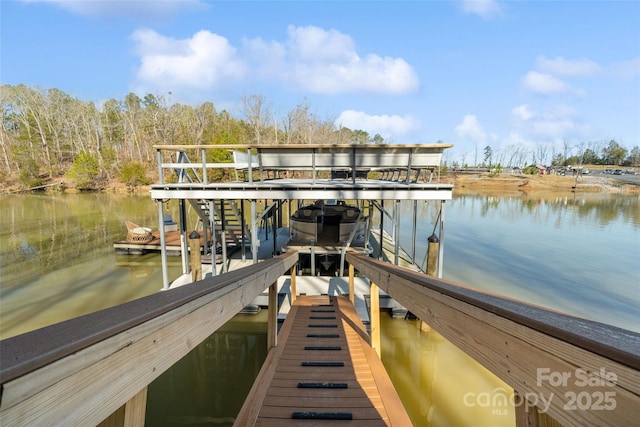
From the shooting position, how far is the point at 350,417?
1897 mm

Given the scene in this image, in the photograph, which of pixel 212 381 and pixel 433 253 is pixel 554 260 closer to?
pixel 433 253

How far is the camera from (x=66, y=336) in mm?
573

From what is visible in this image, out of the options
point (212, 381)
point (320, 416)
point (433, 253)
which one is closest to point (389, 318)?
point (433, 253)

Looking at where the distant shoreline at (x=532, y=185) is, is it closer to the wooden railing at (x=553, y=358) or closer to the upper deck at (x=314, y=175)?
the upper deck at (x=314, y=175)

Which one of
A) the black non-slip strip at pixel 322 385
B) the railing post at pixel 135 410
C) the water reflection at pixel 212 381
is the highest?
the railing post at pixel 135 410

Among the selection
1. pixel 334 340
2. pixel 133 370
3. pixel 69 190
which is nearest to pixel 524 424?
pixel 133 370

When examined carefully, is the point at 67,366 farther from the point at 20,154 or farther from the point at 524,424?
the point at 20,154

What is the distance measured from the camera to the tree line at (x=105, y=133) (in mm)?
36281

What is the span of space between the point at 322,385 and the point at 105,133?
58060 mm

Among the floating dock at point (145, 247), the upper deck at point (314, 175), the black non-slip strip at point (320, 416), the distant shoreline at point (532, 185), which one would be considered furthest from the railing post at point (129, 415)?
the distant shoreline at point (532, 185)

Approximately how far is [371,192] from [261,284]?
4.59 metres

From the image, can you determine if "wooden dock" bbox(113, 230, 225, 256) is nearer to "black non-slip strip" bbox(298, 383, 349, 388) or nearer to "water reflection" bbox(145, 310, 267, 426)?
"water reflection" bbox(145, 310, 267, 426)

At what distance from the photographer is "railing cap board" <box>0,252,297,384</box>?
0.45 meters

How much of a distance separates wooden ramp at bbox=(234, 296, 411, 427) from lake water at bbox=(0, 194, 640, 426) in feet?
7.06
